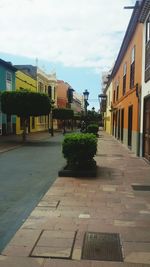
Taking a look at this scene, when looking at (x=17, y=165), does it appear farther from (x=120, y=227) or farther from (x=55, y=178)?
(x=120, y=227)

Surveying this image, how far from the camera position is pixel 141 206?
23.2 feet

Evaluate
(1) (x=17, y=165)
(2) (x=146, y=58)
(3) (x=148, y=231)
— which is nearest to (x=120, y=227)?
(3) (x=148, y=231)

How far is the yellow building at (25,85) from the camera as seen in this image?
38875 millimetres

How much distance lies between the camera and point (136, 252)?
472cm

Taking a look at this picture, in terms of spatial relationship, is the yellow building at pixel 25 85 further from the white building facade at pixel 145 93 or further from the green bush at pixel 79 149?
the green bush at pixel 79 149

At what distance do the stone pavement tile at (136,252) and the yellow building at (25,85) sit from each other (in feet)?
112

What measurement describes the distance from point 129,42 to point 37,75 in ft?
96.6

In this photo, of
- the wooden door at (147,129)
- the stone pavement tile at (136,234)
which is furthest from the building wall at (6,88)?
the stone pavement tile at (136,234)

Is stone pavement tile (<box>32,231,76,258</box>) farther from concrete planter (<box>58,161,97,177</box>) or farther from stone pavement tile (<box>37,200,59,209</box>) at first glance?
concrete planter (<box>58,161,97,177</box>)

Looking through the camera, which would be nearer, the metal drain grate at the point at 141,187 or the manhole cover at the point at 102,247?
the manhole cover at the point at 102,247

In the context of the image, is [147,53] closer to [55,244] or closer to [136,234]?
[136,234]

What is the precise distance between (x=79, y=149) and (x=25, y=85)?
32253 mm

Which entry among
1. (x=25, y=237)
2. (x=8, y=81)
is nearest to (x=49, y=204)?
(x=25, y=237)

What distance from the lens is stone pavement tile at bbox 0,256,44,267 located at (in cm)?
429
